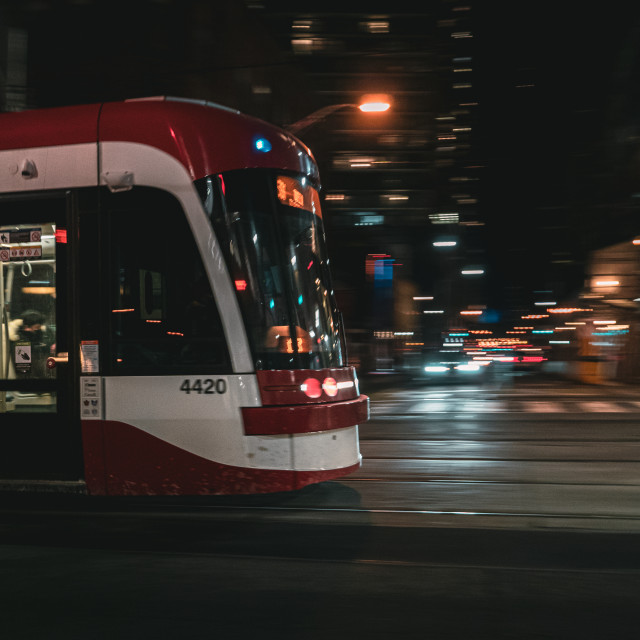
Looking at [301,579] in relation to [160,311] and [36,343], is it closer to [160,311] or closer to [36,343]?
[160,311]

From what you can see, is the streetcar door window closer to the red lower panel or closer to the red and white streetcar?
the red and white streetcar

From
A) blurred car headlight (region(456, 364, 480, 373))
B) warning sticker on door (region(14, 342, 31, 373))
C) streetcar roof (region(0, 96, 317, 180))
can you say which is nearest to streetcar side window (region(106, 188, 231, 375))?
streetcar roof (region(0, 96, 317, 180))

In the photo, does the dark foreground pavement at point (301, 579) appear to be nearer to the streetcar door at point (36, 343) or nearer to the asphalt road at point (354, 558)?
the asphalt road at point (354, 558)

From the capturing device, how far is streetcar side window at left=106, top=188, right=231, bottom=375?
5668 mm

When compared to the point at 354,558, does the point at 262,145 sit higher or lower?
higher

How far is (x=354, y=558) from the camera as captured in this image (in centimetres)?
499

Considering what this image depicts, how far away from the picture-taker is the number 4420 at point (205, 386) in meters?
5.63

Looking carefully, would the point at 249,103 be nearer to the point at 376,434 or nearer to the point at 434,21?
the point at 434,21

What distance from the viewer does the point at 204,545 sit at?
17.8ft

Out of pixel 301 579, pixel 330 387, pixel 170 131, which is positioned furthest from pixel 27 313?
pixel 301 579

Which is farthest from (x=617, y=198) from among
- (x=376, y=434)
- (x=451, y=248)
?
(x=451, y=248)

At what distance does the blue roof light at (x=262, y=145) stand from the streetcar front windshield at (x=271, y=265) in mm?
184


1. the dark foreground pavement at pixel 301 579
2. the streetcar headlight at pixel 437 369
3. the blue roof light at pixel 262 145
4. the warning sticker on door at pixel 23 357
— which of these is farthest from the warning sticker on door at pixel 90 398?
the streetcar headlight at pixel 437 369

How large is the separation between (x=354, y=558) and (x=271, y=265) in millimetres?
2164
